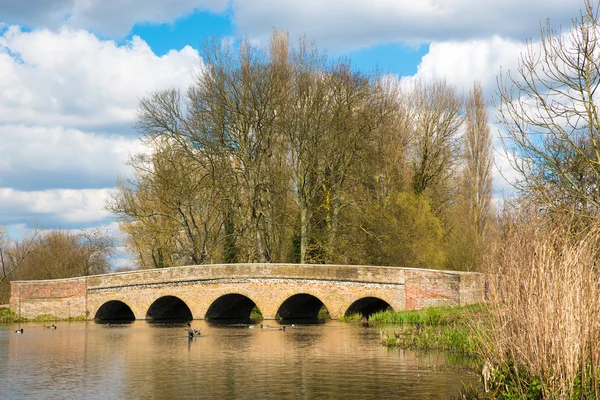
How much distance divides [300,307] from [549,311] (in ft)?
88.7

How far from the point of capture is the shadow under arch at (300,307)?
3397 cm

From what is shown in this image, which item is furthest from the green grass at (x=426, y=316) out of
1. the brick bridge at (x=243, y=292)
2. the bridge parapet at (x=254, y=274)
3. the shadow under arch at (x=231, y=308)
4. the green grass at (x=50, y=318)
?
the green grass at (x=50, y=318)

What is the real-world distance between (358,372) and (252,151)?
22629mm

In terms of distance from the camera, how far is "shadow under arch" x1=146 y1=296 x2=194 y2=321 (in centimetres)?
3650

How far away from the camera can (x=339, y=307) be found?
31609 mm

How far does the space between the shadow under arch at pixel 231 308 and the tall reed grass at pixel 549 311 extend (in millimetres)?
24879

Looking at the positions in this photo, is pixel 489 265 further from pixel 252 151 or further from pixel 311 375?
pixel 252 151

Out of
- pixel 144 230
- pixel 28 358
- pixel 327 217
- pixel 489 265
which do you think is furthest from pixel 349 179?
pixel 489 265

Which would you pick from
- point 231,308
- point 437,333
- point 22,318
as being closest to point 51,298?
point 22,318

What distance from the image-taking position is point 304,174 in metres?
36.6

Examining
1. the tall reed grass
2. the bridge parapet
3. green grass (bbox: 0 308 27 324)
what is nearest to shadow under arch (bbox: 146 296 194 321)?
the bridge parapet

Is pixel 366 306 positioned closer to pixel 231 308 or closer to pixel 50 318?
pixel 231 308

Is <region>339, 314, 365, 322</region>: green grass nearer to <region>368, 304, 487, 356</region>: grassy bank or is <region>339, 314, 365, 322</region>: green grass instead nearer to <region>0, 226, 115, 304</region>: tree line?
<region>368, 304, 487, 356</region>: grassy bank

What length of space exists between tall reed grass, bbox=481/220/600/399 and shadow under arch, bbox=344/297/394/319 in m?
20.8
